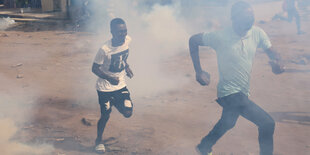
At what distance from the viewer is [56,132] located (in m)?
4.74

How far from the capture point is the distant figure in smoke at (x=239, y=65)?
317 centimetres

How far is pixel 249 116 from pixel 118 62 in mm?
1625

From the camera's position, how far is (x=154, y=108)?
5.63 meters

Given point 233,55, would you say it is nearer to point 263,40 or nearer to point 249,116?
point 263,40

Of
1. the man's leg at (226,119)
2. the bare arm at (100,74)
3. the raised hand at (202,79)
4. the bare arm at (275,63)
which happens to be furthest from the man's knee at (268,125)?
the bare arm at (100,74)

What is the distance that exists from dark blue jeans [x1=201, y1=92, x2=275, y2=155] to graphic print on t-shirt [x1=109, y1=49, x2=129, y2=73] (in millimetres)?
1285

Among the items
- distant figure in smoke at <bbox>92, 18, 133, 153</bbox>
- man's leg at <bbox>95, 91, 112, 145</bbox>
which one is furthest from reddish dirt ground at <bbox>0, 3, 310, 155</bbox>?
distant figure in smoke at <bbox>92, 18, 133, 153</bbox>

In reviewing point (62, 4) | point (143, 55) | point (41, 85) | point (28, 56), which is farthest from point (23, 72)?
point (62, 4)

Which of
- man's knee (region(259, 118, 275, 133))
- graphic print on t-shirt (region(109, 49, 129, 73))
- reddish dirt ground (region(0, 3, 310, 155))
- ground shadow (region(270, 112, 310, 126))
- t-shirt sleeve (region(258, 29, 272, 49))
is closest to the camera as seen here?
man's knee (region(259, 118, 275, 133))

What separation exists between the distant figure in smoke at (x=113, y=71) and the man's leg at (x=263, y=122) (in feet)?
4.80

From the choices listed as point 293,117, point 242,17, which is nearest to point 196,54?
point 242,17

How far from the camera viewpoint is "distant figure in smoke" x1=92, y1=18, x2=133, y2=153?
3.84 m

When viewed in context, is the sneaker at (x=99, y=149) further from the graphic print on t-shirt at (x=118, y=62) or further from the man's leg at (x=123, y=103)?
the graphic print on t-shirt at (x=118, y=62)

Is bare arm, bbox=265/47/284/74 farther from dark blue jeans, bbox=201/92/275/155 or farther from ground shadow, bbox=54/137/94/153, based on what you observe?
ground shadow, bbox=54/137/94/153
